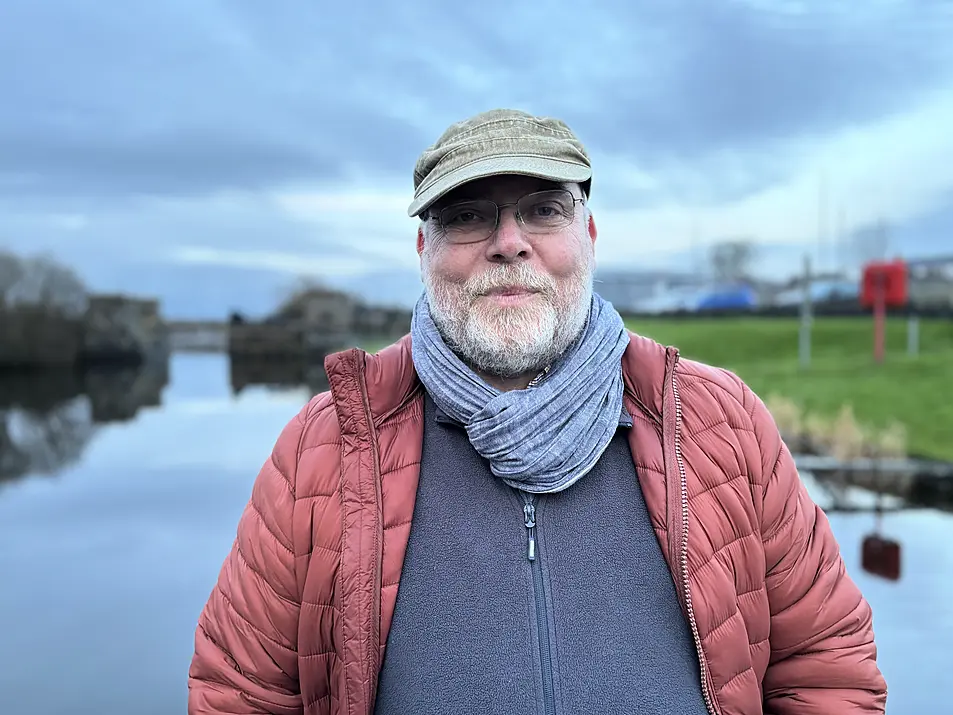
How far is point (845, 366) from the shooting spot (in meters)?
21.3

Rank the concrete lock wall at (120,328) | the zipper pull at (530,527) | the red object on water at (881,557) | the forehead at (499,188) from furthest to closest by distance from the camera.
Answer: the concrete lock wall at (120,328) → the red object on water at (881,557) → the forehead at (499,188) → the zipper pull at (530,527)

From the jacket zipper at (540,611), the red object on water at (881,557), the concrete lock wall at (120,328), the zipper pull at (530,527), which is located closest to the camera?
the jacket zipper at (540,611)

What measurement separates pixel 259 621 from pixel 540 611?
2.38 feet

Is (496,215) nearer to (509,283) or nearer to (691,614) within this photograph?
(509,283)

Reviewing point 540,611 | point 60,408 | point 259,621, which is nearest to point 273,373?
point 60,408

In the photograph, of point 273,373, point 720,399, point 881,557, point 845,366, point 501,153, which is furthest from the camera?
point 273,373

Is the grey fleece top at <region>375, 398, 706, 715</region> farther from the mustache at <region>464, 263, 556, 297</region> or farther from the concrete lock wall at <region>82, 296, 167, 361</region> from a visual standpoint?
the concrete lock wall at <region>82, 296, 167, 361</region>

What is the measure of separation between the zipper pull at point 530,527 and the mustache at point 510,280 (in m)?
0.59

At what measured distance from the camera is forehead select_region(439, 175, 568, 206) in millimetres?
2018

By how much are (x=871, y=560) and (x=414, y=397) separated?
22.8ft

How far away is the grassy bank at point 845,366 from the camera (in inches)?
569

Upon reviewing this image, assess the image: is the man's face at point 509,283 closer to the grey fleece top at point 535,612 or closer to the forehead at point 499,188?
the forehead at point 499,188

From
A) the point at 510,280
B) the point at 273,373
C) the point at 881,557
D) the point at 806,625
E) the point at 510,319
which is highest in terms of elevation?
the point at 510,280

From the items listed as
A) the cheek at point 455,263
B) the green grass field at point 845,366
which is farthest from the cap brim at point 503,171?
the green grass field at point 845,366
